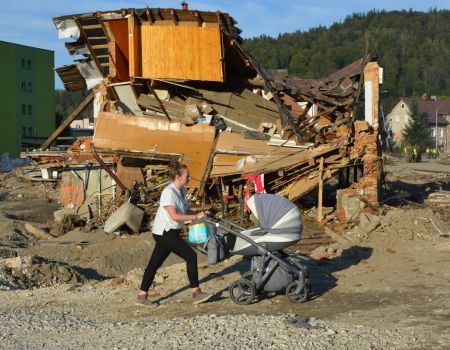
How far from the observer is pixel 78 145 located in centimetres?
2073

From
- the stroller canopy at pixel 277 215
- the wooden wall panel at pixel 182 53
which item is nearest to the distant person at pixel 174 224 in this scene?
the stroller canopy at pixel 277 215

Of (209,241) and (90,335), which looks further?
(209,241)

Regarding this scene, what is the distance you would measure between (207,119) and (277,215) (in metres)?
9.12

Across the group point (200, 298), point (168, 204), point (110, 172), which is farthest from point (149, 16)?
point (200, 298)

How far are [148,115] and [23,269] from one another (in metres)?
7.47

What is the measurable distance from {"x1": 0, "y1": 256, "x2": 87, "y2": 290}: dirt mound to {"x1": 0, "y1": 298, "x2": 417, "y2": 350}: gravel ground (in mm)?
3298

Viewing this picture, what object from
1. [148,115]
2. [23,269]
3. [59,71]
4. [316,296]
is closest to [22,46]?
[59,71]

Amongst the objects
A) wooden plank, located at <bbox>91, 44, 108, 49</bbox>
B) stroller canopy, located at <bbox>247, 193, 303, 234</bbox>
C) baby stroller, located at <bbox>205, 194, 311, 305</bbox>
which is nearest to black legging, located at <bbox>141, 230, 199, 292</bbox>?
baby stroller, located at <bbox>205, 194, 311, 305</bbox>

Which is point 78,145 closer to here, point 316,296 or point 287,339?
point 316,296

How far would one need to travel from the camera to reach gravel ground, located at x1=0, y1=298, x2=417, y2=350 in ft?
21.1

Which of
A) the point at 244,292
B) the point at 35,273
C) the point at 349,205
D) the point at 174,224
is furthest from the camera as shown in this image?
the point at 349,205

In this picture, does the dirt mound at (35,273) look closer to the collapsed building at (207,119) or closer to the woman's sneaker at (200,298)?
the woman's sneaker at (200,298)

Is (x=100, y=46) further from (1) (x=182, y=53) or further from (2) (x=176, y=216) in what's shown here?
(2) (x=176, y=216)

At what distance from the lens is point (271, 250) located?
8.28 m
